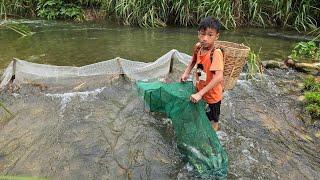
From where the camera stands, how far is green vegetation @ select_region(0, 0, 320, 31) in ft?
30.2

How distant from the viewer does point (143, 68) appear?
522 centimetres

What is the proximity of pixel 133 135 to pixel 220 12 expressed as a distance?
5.96 metres

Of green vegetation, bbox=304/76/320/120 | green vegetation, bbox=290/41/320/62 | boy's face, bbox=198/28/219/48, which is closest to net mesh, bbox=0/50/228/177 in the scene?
boy's face, bbox=198/28/219/48

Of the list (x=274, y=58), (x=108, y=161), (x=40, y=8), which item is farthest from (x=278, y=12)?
(x=108, y=161)

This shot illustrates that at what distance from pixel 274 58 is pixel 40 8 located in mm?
7093

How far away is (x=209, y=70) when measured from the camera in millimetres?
3234

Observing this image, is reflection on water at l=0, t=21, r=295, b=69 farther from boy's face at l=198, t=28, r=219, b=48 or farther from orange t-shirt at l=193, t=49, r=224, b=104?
boy's face at l=198, t=28, r=219, b=48

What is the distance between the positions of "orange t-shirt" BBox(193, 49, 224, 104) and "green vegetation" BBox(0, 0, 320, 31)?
596 cm

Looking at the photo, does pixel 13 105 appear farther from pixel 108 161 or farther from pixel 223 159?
pixel 223 159

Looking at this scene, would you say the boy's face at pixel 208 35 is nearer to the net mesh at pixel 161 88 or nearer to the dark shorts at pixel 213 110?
the net mesh at pixel 161 88

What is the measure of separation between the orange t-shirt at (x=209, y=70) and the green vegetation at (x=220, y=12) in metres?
5.96

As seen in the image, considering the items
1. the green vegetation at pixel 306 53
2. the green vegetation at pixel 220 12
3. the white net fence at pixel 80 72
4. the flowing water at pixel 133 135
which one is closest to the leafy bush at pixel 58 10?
the green vegetation at pixel 220 12

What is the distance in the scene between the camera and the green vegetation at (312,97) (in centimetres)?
446

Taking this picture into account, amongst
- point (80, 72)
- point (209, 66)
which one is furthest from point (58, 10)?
point (209, 66)
